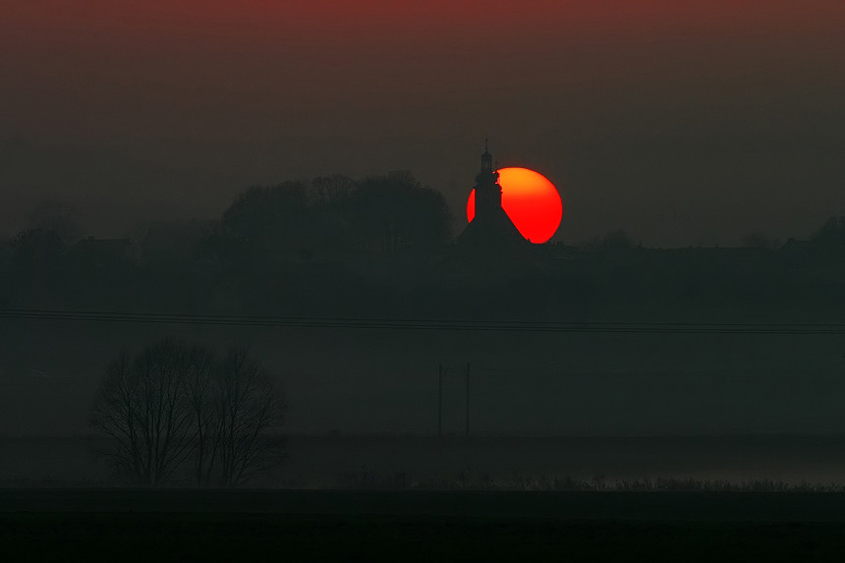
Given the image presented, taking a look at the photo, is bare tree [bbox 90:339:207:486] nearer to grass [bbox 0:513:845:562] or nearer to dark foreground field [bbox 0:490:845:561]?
dark foreground field [bbox 0:490:845:561]

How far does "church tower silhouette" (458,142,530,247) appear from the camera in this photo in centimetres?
15175

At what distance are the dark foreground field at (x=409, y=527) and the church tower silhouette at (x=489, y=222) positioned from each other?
112988 millimetres

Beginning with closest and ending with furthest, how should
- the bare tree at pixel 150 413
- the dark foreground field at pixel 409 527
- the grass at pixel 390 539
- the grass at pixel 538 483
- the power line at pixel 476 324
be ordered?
1. the grass at pixel 390 539
2. the dark foreground field at pixel 409 527
3. the grass at pixel 538 483
4. the bare tree at pixel 150 413
5. the power line at pixel 476 324

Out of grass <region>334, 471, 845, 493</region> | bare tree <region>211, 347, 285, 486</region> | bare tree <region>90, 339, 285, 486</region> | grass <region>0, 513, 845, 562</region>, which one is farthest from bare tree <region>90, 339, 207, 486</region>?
grass <region>0, 513, 845, 562</region>

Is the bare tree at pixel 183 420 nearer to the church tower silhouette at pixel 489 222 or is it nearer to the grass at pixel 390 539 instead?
the grass at pixel 390 539

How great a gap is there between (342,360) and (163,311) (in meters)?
19.8

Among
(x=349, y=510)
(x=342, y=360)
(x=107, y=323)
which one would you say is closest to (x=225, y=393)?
(x=349, y=510)

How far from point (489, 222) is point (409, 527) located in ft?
434

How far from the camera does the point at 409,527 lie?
2839 centimetres

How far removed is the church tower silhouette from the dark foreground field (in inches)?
4448

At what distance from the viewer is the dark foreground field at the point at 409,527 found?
84.4 ft

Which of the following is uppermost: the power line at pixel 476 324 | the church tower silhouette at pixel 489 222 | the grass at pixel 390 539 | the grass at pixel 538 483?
the church tower silhouette at pixel 489 222

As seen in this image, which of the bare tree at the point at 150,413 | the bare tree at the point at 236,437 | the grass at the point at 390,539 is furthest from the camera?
the bare tree at the point at 236,437

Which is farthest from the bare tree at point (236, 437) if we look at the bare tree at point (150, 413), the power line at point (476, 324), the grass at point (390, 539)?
the power line at point (476, 324)
